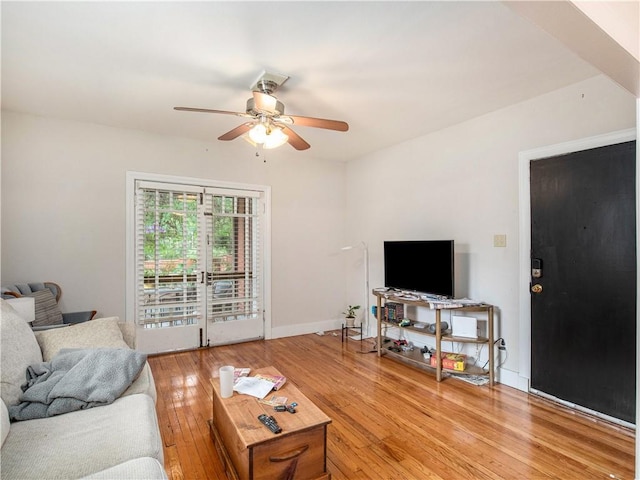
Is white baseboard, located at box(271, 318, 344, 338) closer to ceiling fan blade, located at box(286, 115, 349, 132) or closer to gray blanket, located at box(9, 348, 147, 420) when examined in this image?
gray blanket, located at box(9, 348, 147, 420)

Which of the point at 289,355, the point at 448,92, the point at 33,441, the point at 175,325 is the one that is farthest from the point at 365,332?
the point at 33,441

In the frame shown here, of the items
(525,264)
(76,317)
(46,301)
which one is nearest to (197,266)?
(76,317)

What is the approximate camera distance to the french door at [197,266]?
3883mm

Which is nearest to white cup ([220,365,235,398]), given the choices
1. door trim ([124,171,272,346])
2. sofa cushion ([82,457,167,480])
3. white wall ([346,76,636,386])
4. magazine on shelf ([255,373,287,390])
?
magazine on shelf ([255,373,287,390])

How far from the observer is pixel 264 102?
2350mm

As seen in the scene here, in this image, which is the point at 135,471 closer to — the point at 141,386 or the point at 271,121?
the point at 141,386

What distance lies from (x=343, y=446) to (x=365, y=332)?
8.84 ft

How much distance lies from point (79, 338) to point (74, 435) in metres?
1.10

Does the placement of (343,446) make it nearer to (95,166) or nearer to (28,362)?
(28,362)

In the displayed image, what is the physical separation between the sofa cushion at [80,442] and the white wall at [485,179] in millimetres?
3005

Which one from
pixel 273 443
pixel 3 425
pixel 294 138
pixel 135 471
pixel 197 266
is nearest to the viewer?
pixel 135 471

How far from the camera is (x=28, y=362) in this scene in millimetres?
1897

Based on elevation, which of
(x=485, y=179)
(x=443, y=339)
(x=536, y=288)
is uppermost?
(x=485, y=179)

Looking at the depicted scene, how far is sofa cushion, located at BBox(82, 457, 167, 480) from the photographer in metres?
1.15
